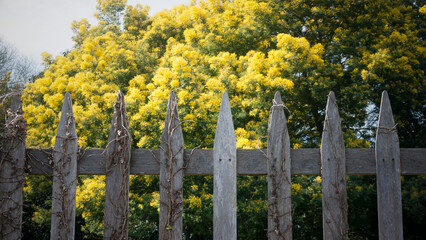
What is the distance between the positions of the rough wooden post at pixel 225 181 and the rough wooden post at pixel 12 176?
4.88 feet

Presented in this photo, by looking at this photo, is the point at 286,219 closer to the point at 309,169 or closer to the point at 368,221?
the point at 309,169

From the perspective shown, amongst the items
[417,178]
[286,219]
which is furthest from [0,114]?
[417,178]

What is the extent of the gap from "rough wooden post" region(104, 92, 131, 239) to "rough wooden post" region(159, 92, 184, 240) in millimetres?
271

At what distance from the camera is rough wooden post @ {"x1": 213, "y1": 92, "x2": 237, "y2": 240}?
2545mm

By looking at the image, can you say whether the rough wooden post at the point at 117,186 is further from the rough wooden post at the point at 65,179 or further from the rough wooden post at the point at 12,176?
the rough wooden post at the point at 12,176

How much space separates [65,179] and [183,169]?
0.90 metres

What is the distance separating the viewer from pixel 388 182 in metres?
2.68

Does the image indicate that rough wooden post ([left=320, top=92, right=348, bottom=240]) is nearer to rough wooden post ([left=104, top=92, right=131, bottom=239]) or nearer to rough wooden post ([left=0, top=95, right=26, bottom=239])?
rough wooden post ([left=104, top=92, right=131, bottom=239])

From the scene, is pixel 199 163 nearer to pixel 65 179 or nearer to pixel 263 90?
pixel 65 179

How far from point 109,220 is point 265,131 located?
15.2 feet

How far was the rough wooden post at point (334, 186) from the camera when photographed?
2607 mm

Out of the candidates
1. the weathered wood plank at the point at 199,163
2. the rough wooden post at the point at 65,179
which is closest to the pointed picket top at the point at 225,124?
the weathered wood plank at the point at 199,163

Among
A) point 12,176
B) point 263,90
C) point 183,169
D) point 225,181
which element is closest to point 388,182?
point 225,181

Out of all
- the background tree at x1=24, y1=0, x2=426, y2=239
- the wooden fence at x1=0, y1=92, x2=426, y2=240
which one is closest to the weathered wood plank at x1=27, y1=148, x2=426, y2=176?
the wooden fence at x1=0, y1=92, x2=426, y2=240
